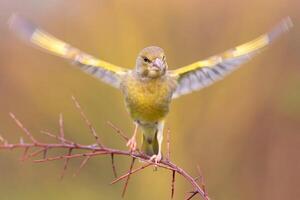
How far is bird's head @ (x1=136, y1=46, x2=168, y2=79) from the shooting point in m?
5.05

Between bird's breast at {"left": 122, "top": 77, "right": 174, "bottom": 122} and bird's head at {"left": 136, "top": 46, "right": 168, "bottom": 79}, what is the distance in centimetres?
5

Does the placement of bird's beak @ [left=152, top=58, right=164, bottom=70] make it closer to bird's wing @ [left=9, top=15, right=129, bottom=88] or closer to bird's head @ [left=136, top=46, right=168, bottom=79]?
bird's head @ [left=136, top=46, right=168, bottom=79]

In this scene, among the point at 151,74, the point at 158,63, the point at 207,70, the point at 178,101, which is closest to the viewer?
the point at 158,63

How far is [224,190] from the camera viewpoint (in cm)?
1246

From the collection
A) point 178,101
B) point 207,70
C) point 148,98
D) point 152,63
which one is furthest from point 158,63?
point 178,101

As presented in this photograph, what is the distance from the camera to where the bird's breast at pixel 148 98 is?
5.12m

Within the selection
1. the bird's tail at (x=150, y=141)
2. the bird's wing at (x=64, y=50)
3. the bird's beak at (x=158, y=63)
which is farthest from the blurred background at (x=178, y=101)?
the bird's beak at (x=158, y=63)

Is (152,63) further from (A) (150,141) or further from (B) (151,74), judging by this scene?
(A) (150,141)

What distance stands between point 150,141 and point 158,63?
519mm

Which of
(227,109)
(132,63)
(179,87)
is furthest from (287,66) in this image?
(179,87)

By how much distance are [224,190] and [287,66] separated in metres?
2.43

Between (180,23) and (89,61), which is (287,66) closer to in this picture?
(180,23)

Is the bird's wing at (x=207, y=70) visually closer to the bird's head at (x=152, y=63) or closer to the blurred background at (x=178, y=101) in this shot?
the bird's head at (x=152, y=63)

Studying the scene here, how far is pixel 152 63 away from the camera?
200 inches
